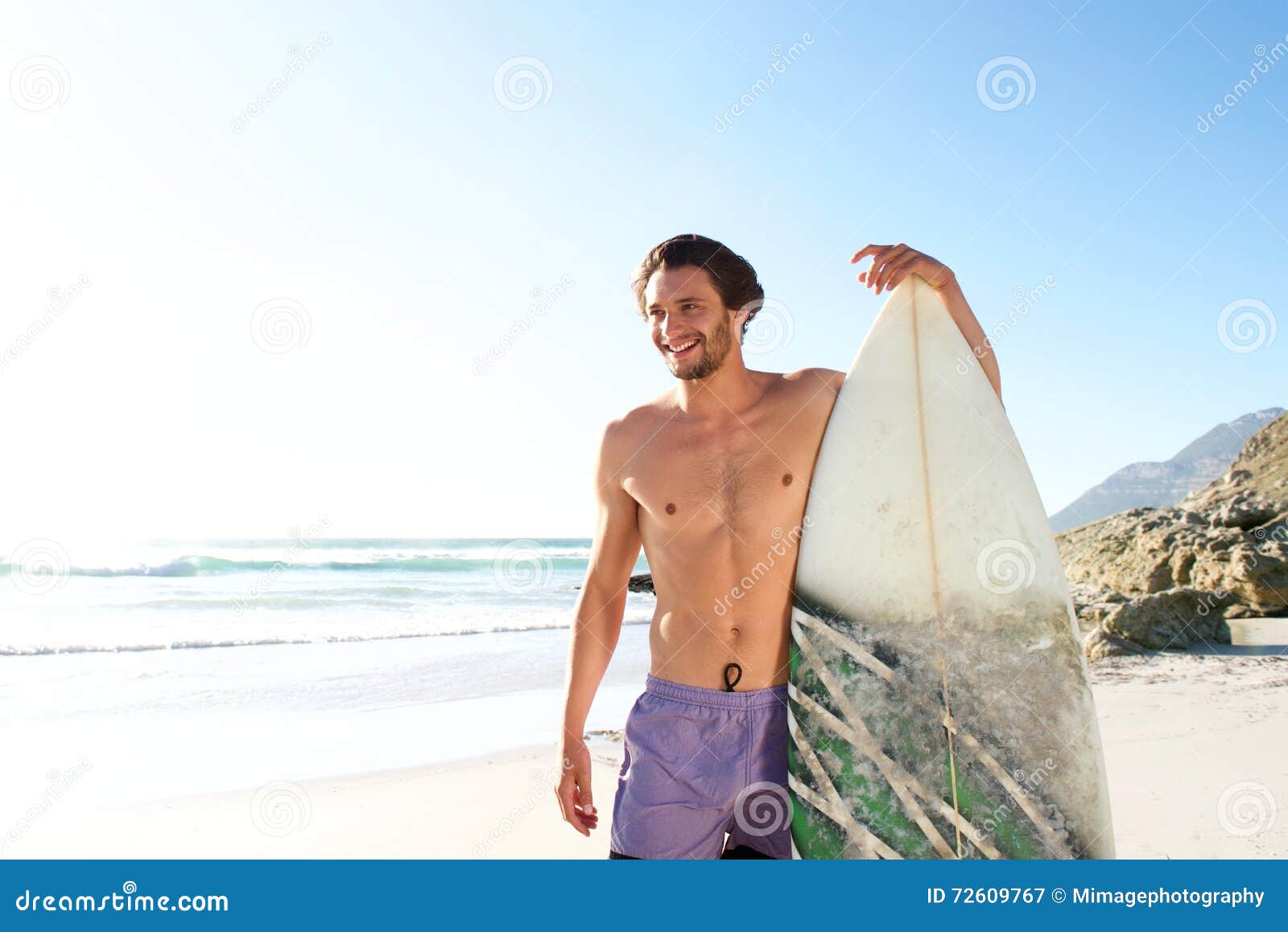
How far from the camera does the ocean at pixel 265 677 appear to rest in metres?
4.84

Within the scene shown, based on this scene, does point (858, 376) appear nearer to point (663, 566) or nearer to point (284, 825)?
point (663, 566)

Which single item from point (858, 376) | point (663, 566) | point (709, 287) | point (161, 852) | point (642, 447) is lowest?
point (161, 852)

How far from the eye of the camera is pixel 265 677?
295 inches

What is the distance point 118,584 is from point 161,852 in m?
15.0

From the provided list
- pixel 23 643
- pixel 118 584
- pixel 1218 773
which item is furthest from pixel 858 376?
pixel 118 584

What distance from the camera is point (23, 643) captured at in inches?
353

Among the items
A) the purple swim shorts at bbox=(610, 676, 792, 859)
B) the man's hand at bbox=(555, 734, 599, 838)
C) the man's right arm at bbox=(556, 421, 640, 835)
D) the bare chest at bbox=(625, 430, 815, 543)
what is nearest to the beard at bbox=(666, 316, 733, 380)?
the bare chest at bbox=(625, 430, 815, 543)

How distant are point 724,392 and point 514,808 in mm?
2563

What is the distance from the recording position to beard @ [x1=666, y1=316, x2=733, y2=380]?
7.11ft

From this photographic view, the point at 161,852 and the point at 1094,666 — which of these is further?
the point at 1094,666

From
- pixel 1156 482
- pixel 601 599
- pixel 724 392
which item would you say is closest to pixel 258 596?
pixel 601 599

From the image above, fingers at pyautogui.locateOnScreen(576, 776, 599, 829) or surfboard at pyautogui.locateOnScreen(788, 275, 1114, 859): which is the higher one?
surfboard at pyautogui.locateOnScreen(788, 275, 1114, 859)

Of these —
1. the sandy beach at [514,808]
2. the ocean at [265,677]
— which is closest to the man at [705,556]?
the sandy beach at [514,808]

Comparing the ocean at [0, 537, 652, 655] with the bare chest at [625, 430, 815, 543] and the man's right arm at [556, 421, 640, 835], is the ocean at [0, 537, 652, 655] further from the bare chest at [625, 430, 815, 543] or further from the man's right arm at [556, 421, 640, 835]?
the bare chest at [625, 430, 815, 543]
